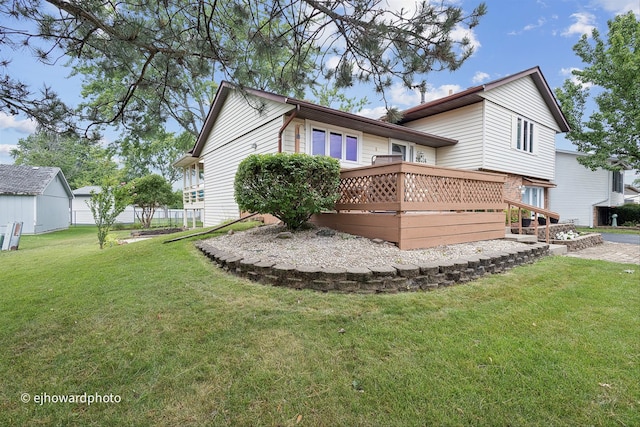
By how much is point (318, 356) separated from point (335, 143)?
734 centimetres

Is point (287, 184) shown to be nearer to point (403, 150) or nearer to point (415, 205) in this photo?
point (415, 205)

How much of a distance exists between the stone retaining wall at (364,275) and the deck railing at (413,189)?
1281mm

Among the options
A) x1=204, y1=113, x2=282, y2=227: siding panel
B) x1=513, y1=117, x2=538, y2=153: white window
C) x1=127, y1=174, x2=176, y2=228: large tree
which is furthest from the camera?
x1=127, y1=174, x2=176, y2=228: large tree

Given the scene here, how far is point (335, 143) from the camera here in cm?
885

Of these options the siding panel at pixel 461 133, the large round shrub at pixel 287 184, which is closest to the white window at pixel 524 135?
the siding panel at pixel 461 133

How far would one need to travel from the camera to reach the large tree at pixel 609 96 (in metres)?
→ 13.9

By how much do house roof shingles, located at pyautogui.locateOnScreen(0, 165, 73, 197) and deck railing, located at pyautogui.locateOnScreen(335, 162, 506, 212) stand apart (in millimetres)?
18821

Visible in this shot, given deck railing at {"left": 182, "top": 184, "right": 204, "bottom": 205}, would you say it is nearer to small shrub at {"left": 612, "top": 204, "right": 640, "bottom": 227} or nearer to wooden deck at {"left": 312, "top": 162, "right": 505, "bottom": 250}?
wooden deck at {"left": 312, "top": 162, "right": 505, "bottom": 250}

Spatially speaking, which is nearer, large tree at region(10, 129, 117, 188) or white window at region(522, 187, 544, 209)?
white window at region(522, 187, 544, 209)

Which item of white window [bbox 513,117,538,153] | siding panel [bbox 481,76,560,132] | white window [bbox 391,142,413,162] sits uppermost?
siding panel [bbox 481,76,560,132]

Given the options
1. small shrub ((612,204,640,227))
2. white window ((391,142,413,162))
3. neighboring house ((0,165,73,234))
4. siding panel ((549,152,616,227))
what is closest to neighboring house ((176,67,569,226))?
white window ((391,142,413,162))

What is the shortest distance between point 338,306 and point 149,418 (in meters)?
1.95

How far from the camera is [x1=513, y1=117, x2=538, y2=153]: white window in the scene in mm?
11852

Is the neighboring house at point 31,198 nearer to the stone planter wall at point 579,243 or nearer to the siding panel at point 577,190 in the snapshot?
the stone planter wall at point 579,243
